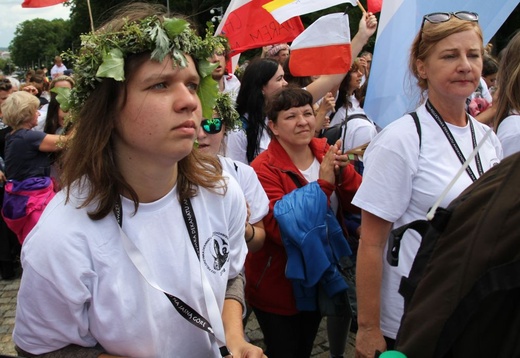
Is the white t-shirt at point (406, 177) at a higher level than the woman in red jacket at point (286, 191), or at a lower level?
higher

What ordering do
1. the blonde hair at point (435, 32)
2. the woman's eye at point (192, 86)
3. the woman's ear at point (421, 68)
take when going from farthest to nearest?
the woman's ear at point (421, 68) < the blonde hair at point (435, 32) < the woman's eye at point (192, 86)

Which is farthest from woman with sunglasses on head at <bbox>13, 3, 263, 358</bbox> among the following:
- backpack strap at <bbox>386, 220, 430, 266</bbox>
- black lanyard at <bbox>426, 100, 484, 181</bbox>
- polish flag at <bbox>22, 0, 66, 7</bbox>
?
polish flag at <bbox>22, 0, 66, 7</bbox>

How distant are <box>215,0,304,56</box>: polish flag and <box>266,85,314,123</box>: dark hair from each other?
141cm

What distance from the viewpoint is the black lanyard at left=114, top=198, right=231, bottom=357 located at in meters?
1.65

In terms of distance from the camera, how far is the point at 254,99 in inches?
158

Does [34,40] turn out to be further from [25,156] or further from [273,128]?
[273,128]

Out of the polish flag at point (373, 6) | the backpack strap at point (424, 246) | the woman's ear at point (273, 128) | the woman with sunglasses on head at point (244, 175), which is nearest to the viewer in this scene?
the backpack strap at point (424, 246)

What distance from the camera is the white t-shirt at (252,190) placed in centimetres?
279

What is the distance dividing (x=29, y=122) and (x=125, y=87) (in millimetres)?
4243

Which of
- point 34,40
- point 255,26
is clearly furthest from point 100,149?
point 34,40

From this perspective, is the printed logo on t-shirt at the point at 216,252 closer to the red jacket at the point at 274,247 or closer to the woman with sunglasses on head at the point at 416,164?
A: the woman with sunglasses on head at the point at 416,164

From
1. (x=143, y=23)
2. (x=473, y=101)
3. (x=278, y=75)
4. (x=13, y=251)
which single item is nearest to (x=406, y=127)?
(x=143, y=23)

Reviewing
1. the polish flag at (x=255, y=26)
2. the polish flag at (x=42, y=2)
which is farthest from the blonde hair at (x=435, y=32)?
the polish flag at (x=42, y=2)

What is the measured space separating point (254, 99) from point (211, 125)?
1.20 meters
